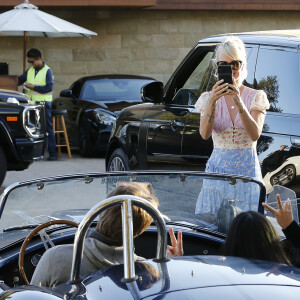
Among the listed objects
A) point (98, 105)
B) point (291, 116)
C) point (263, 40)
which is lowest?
point (98, 105)

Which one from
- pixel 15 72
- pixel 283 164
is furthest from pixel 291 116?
pixel 15 72

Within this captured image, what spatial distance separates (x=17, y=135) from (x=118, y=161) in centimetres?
224

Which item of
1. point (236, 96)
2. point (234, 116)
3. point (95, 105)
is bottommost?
point (95, 105)

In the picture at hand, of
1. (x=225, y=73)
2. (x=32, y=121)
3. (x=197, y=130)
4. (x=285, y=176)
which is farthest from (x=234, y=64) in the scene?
(x=32, y=121)

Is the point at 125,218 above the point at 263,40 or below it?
below

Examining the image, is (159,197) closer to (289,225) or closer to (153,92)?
(289,225)

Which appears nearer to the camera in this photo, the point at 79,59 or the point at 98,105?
the point at 98,105

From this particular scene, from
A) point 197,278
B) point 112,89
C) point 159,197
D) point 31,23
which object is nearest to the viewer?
point 197,278

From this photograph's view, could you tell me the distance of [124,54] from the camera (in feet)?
67.7

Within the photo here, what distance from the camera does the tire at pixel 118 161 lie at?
867 centimetres

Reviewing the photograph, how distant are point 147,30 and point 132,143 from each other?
12.6 metres

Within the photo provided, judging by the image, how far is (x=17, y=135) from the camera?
10727mm

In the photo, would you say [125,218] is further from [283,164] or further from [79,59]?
[79,59]

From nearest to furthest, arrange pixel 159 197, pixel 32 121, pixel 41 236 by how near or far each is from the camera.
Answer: pixel 41 236 → pixel 159 197 → pixel 32 121
